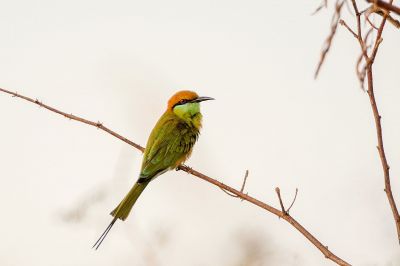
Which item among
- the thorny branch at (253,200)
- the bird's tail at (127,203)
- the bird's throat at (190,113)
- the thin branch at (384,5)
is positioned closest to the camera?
the thin branch at (384,5)

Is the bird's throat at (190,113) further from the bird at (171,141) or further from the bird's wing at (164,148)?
the bird's wing at (164,148)

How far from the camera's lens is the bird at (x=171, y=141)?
3064 mm

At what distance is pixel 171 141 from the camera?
3.37 meters

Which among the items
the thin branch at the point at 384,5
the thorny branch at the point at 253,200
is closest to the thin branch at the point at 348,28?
the thorny branch at the point at 253,200

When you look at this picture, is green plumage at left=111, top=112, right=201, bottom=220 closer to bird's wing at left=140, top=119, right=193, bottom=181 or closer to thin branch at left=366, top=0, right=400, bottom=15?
bird's wing at left=140, top=119, right=193, bottom=181

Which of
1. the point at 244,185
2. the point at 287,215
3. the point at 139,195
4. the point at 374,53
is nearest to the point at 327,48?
the point at 374,53

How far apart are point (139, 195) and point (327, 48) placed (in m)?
2.42

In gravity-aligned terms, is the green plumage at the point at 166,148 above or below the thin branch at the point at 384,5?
above

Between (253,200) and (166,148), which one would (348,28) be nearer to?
(253,200)

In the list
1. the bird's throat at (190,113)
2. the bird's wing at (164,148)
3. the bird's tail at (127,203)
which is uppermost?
the bird's throat at (190,113)

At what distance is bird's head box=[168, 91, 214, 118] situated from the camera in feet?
12.3

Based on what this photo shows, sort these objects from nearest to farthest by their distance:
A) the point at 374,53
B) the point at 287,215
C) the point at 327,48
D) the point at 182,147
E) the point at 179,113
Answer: the point at 327,48 < the point at 374,53 < the point at 287,215 < the point at 182,147 < the point at 179,113

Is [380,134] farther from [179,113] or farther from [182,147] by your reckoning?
[179,113]

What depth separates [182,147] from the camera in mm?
3400
